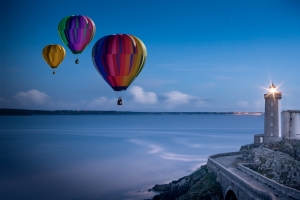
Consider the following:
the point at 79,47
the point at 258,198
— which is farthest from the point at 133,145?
the point at 258,198

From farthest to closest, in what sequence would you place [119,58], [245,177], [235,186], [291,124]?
[291,124] → [119,58] → [245,177] → [235,186]

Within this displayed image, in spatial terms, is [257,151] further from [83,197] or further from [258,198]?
[83,197]

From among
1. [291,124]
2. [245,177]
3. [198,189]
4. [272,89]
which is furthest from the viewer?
[272,89]

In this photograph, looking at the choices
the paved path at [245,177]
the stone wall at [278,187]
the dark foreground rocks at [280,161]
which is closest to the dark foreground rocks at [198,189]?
the paved path at [245,177]

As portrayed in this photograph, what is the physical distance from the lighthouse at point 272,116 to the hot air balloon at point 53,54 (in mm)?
22922

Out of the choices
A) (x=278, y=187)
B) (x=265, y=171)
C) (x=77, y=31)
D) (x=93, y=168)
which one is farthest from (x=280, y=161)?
(x=93, y=168)

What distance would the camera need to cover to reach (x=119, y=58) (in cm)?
2445

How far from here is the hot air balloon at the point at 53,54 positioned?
37.2 meters

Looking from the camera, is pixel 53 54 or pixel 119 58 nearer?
pixel 119 58

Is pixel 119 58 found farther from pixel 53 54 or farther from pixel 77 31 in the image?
pixel 53 54

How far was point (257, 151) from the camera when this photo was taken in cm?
3002

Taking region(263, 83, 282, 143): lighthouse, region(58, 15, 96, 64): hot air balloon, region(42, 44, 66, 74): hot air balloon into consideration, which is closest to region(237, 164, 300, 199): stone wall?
region(263, 83, 282, 143): lighthouse

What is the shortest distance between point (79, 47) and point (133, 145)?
55.2 m

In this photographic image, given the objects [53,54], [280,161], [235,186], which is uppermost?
[53,54]
